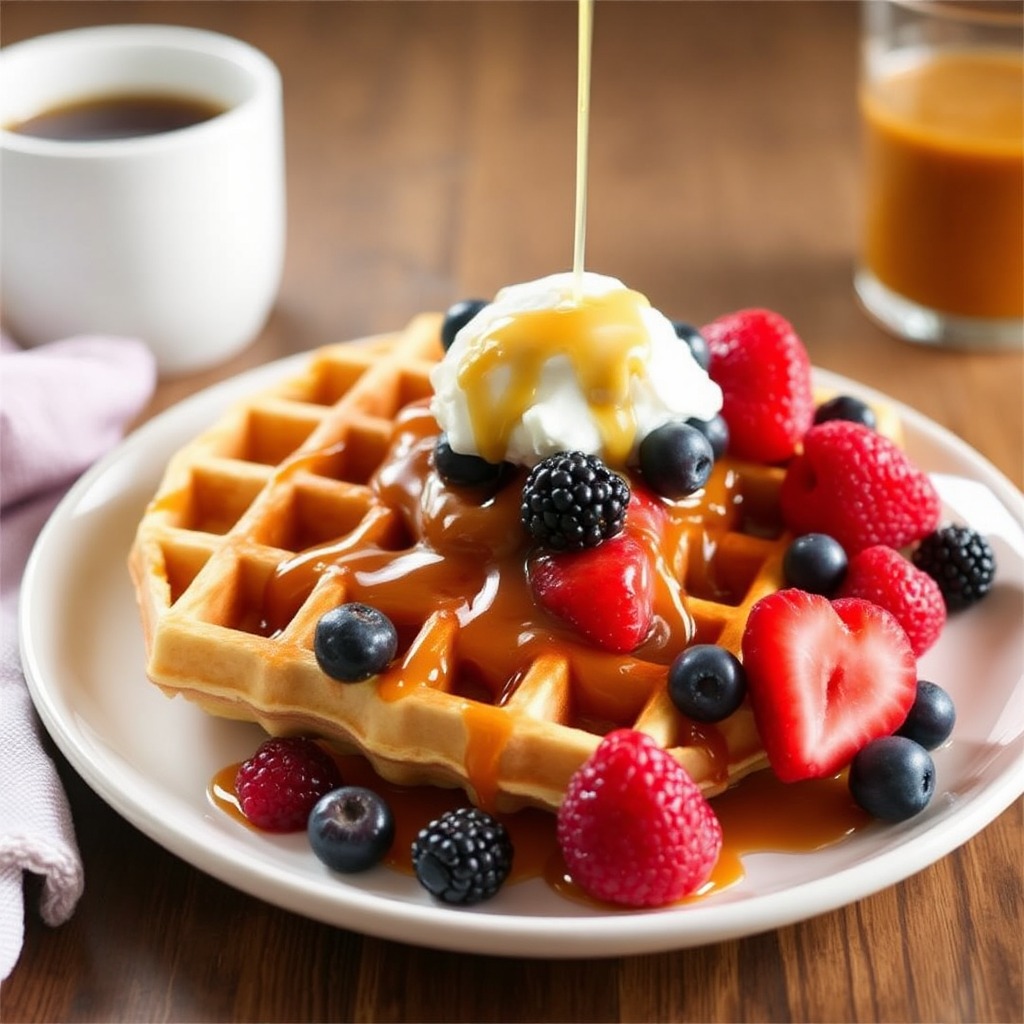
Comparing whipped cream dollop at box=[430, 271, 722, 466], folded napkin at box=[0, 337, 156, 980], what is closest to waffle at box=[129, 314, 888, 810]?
whipped cream dollop at box=[430, 271, 722, 466]

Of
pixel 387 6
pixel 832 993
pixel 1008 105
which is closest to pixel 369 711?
pixel 832 993

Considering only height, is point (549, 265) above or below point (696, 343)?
below

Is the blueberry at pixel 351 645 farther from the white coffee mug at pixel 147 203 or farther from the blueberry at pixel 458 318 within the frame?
the white coffee mug at pixel 147 203

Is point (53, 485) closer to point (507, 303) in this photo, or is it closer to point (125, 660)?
point (125, 660)

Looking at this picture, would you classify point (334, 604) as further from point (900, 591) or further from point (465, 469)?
point (900, 591)

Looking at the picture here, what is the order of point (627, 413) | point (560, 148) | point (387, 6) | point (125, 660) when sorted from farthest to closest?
point (387, 6) → point (560, 148) → point (125, 660) → point (627, 413)

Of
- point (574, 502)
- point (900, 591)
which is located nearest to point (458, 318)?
A: point (574, 502)
